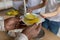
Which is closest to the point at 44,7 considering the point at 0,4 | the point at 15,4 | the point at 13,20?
the point at 15,4

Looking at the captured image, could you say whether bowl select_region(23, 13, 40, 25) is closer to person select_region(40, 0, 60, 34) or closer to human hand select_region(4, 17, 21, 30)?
human hand select_region(4, 17, 21, 30)

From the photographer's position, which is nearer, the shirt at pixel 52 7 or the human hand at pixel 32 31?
the human hand at pixel 32 31

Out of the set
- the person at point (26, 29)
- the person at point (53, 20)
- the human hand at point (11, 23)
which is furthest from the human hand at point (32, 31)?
the person at point (53, 20)

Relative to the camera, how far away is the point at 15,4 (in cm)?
146

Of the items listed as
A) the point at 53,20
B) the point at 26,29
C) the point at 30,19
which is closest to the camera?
the point at 26,29

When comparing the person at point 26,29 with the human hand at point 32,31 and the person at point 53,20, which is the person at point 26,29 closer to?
the human hand at point 32,31

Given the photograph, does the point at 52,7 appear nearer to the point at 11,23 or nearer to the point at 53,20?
the point at 53,20

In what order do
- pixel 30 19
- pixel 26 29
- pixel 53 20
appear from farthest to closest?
pixel 53 20
pixel 30 19
pixel 26 29

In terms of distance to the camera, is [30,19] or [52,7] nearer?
[30,19]

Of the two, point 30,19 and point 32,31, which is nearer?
point 32,31

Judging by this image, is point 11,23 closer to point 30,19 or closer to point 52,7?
point 30,19

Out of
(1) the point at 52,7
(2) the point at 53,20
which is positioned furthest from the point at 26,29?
(1) the point at 52,7

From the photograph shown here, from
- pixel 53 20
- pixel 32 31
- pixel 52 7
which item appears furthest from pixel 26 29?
pixel 52 7

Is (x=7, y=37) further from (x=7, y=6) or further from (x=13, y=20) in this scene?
(x=7, y=6)
